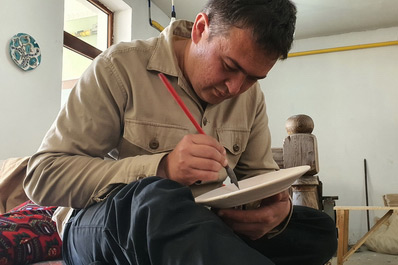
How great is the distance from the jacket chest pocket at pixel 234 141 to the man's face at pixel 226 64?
4.9 inches

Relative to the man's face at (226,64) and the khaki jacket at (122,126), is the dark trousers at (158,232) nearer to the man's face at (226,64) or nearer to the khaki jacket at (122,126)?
the khaki jacket at (122,126)

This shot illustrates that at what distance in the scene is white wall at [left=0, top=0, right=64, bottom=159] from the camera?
2.40m

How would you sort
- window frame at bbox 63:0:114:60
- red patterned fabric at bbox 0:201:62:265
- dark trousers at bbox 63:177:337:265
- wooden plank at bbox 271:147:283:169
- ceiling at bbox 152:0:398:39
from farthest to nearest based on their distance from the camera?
ceiling at bbox 152:0:398:39 < window frame at bbox 63:0:114:60 < wooden plank at bbox 271:147:283:169 < red patterned fabric at bbox 0:201:62:265 < dark trousers at bbox 63:177:337:265

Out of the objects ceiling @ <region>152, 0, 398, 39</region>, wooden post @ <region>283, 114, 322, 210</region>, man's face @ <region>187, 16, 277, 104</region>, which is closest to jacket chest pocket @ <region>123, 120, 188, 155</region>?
man's face @ <region>187, 16, 277, 104</region>

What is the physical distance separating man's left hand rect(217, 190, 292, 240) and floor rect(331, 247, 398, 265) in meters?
2.77

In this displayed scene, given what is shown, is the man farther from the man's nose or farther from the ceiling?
the ceiling

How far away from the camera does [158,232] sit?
55cm

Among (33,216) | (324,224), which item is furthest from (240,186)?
(33,216)

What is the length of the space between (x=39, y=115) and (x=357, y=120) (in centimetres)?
374

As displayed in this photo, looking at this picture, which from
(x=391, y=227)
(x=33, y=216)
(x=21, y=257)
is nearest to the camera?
(x=21, y=257)

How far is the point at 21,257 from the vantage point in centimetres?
107

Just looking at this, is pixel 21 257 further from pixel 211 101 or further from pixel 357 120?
pixel 357 120

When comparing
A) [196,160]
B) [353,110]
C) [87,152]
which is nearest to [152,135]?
[87,152]

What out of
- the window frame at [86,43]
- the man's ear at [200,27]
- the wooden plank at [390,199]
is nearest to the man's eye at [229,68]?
the man's ear at [200,27]
